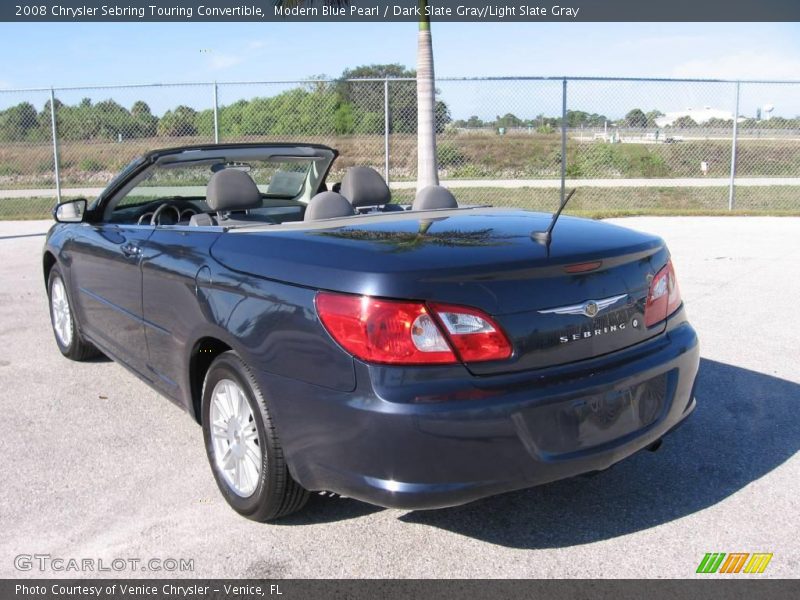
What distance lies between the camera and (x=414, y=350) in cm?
263

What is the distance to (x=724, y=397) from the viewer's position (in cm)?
468

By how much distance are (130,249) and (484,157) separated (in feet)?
41.7

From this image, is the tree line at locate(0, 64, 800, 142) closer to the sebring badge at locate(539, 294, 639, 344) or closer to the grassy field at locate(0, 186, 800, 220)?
the grassy field at locate(0, 186, 800, 220)

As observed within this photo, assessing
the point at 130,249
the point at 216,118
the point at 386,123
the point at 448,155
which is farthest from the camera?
the point at 448,155

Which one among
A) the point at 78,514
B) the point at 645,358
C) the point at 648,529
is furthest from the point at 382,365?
the point at 78,514

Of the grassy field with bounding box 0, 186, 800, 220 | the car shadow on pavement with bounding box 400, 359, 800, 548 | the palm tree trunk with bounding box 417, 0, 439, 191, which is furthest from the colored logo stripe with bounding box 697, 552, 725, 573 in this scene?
the grassy field with bounding box 0, 186, 800, 220

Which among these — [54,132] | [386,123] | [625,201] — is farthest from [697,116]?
→ [54,132]

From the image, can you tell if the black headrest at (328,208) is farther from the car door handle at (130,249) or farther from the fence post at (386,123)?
the fence post at (386,123)

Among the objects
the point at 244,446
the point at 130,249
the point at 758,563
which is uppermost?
the point at 130,249

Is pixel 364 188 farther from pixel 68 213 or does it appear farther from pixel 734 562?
pixel 734 562

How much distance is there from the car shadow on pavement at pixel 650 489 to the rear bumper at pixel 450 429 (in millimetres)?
439

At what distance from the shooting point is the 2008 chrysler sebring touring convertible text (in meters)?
2.63

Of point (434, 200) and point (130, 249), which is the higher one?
point (434, 200)

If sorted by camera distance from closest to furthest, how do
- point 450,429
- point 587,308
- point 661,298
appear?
1. point 450,429
2. point 587,308
3. point 661,298
